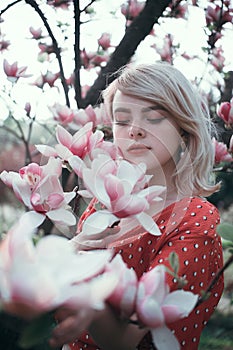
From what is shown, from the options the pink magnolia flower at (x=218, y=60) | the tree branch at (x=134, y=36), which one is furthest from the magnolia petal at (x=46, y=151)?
the pink magnolia flower at (x=218, y=60)

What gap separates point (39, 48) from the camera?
1896 millimetres

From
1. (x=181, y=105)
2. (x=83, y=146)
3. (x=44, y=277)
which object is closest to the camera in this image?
(x=44, y=277)

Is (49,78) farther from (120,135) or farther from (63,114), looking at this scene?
(120,135)

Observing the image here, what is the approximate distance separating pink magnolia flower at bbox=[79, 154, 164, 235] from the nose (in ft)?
0.73

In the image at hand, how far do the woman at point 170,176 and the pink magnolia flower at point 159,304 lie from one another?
266 millimetres

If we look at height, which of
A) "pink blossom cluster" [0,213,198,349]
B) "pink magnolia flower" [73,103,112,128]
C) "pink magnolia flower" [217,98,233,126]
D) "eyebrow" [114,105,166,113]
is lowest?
"pink magnolia flower" [217,98,233,126]

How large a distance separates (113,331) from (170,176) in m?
0.52

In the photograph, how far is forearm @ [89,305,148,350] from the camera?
50cm

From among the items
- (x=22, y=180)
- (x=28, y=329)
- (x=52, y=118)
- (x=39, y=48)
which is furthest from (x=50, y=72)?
(x=28, y=329)

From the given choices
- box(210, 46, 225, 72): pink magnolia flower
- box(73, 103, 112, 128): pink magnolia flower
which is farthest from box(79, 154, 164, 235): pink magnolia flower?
box(210, 46, 225, 72): pink magnolia flower

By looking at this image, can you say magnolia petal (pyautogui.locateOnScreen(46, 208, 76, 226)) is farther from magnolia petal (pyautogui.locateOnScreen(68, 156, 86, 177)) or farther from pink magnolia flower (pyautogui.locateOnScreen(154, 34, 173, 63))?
pink magnolia flower (pyautogui.locateOnScreen(154, 34, 173, 63))

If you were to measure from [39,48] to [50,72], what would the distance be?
13cm

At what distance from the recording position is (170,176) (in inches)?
40.4

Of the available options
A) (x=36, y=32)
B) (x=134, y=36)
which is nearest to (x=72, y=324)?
(x=134, y=36)
